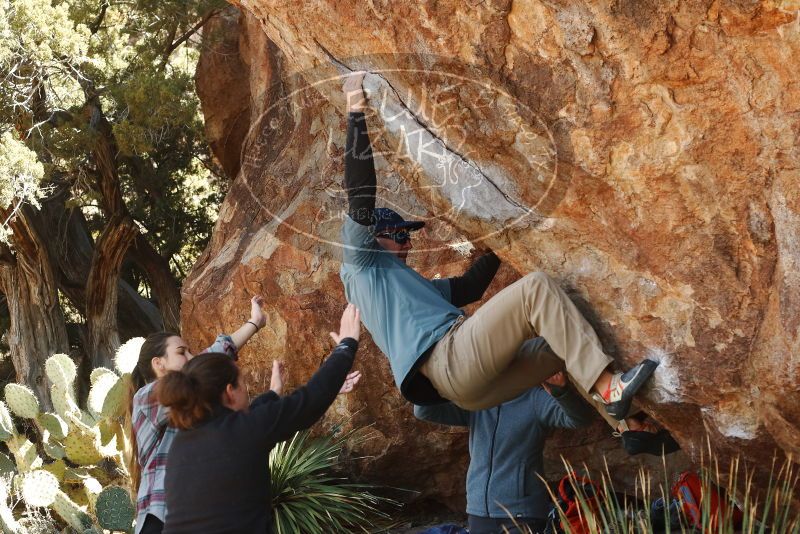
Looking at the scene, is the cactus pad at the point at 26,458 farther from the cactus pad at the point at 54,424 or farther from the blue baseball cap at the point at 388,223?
the blue baseball cap at the point at 388,223

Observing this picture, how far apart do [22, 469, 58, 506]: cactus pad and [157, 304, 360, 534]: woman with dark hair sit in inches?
157

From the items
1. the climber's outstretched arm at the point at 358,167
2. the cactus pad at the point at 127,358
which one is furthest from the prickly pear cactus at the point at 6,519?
the climber's outstretched arm at the point at 358,167

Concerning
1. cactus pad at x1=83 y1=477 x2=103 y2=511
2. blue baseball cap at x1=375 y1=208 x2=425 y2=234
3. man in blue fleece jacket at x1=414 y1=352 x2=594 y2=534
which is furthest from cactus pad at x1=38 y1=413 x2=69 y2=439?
blue baseball cap at x1=375 y1=208 x2=425 y2=234

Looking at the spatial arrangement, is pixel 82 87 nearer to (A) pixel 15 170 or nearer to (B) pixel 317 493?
(A) pixel 15 170

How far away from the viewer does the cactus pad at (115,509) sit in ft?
24.4

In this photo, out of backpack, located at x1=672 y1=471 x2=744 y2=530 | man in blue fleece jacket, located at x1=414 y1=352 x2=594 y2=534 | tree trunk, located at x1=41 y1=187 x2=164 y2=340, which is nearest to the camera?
man in blue fleece jacket, located at x1=414 y1=352 x2=594 y2=534

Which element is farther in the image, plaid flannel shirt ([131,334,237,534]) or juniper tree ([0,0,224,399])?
juniper tree ([0,0,224,399])

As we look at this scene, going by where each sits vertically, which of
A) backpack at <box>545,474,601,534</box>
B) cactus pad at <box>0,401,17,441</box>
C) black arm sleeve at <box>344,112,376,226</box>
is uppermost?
black arm sleeve at <box>344,112,376,226</box>

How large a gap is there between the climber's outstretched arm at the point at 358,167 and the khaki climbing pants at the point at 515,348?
762mm

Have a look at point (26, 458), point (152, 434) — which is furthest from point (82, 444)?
point (152, 434)

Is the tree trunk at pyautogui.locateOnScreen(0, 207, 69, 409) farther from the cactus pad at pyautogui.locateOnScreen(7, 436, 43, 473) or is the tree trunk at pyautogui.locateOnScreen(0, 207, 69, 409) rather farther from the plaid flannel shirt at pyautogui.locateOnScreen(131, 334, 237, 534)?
the plaid flannel shirt at pyautogui.locateOnScreen(131, 334, 237, 534)

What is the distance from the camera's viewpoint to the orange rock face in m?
4.73

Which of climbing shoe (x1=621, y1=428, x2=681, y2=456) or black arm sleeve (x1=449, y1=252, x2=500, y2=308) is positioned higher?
black arm sleeve (x1=449, y1=252, x2=500, y2=308)

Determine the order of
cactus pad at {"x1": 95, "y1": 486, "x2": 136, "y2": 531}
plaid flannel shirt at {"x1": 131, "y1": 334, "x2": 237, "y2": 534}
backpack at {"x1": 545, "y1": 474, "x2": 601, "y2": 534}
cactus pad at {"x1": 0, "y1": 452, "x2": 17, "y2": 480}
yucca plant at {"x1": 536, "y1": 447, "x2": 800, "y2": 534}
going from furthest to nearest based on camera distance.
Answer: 1. cactus pad at {"x1": 0, "y1": 452, "x2": 17, "y2": 480}
2. cactus pad at {"x1": 95, "y1": 486, "x2": 136, "y2": 531}
3. backpack at {"x1": 545, "y1": 474, "x2": 601, "y2": 534}
4. yucca plant at {"x1": 536, "y1": 447, "x2": 800, "y2": 534}
5. plaid flannel shirt at {"x1": 131, "y1": 334, "x2": 237, "y2": 534}
